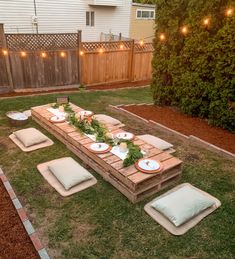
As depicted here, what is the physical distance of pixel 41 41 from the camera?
12.2 m

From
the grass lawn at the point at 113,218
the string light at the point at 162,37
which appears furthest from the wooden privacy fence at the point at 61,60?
the grass lawn at the point at 113,218

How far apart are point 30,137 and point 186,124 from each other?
16.8 ft

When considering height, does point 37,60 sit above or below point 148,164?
above

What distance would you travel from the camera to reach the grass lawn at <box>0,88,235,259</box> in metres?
4.33

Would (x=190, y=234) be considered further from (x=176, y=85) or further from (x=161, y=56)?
(x=161, y=56)

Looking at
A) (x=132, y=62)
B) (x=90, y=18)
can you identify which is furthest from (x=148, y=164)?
(x=90, y=18)

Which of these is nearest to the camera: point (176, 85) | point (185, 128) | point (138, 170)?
point (138, 170)

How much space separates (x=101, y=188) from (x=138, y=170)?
97cm

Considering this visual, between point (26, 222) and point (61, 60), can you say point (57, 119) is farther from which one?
point (61, 60)

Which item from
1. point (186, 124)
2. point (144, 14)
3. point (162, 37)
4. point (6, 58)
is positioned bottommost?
point (186, 124)

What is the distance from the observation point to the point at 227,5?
763cm

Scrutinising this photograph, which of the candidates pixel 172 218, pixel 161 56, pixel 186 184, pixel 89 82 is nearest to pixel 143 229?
pixel 172 218

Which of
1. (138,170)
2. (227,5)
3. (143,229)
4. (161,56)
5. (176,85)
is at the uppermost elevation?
(227,5)

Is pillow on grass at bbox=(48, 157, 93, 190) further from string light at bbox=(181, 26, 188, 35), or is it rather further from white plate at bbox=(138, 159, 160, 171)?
string light at bbox=(181, 26, 188, 35)
